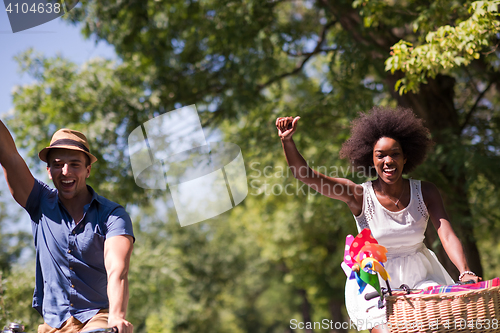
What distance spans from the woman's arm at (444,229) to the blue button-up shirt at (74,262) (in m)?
2.13

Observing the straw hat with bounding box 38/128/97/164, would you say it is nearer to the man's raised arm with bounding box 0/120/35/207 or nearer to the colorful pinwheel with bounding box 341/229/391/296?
the man's raised arm with bounding box 0/120/35/207

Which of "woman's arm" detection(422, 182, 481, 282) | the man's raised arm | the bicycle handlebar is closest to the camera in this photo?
the bicycle handlebar

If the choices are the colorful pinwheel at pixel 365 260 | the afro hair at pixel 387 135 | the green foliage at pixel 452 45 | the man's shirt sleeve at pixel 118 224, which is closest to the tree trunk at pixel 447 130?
the green foliage at pixel 452 45

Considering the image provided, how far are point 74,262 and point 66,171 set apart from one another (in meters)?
0.56

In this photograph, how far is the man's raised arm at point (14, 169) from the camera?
108 inches

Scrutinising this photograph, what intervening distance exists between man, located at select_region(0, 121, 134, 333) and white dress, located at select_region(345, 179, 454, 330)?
→ 1646mm

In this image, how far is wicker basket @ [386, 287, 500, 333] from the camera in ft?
8.20

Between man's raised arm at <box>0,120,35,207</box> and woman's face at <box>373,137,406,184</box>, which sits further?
woman's face at <box>373,137,406,184</box>

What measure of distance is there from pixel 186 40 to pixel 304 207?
490 centimetres

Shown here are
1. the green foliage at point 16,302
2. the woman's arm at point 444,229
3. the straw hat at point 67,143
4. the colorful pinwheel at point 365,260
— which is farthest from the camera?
the green foliage at point 16,302

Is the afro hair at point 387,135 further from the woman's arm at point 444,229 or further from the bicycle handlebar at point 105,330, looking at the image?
the bicycle handlebar at point 105,330

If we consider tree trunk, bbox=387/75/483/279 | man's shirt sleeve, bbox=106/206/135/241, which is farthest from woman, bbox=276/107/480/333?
tree trunk, bbox=387/75/483/279

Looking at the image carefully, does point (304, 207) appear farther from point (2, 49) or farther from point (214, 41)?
point (2, 49)

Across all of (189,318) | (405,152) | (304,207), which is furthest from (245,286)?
(405,152)
